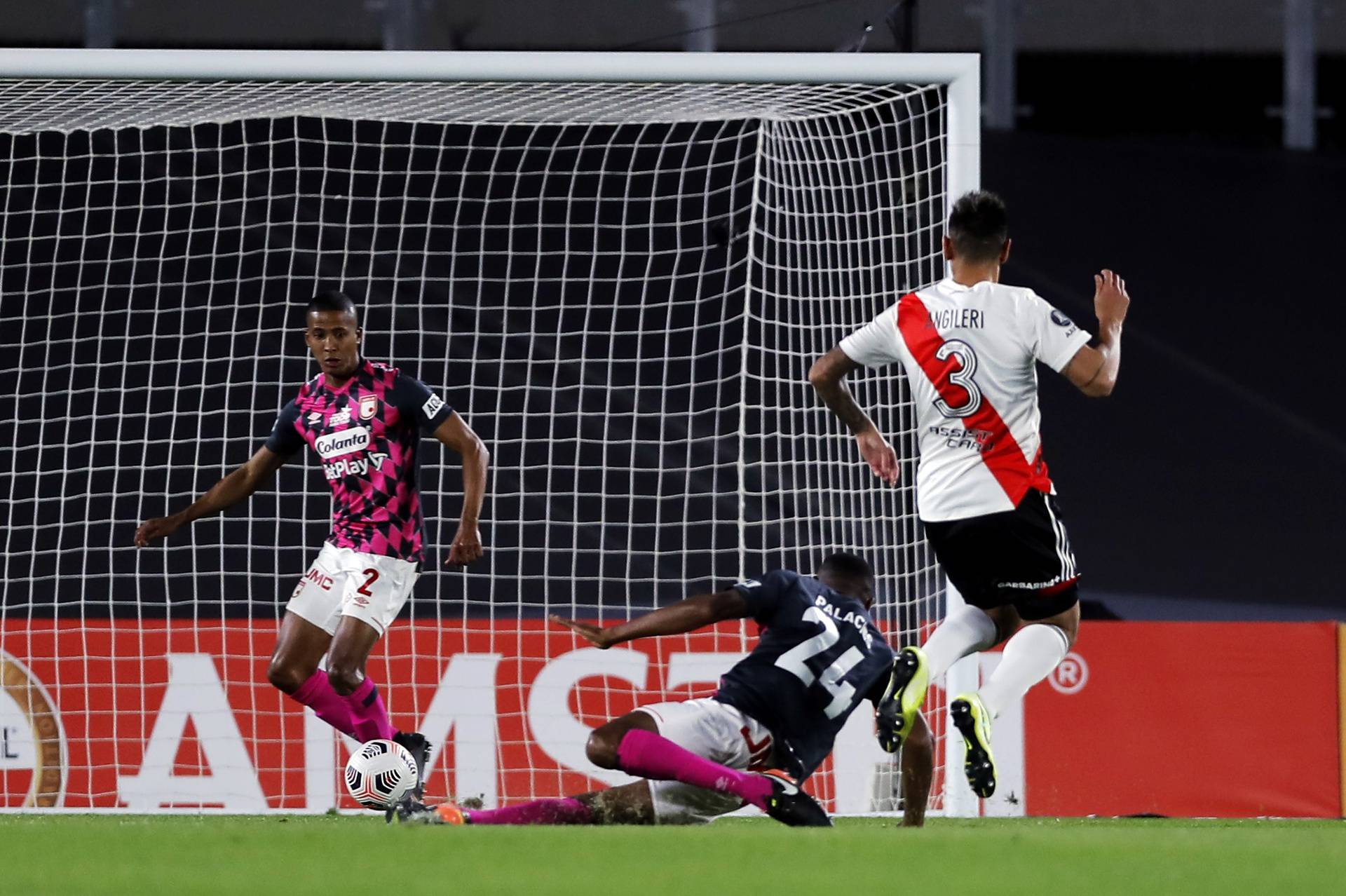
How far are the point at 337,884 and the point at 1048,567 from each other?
2414 mm

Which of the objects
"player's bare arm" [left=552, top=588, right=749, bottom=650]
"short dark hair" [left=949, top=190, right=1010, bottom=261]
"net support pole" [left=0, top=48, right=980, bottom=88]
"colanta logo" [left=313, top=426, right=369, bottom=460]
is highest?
"net support pole" [left=0, top=48, right=980, bottom=88]

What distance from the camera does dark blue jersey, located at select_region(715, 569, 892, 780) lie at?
489cm

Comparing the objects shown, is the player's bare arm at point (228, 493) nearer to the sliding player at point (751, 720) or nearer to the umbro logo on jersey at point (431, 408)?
the umbro logo on jersey at point (431, 408)

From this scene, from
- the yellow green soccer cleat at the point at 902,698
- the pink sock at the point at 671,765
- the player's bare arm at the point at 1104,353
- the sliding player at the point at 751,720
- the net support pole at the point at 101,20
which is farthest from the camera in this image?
the net support pole at the point at 101,20

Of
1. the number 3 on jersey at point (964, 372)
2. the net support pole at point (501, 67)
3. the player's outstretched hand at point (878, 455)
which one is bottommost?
the player's outstretched hand at point (878, 455)

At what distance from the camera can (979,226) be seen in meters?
4.72

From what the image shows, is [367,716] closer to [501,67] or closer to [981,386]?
[981,386]

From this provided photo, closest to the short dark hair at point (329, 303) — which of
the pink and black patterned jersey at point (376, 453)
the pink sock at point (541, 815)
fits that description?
the pink and black patterned jersey at point (376, 453)

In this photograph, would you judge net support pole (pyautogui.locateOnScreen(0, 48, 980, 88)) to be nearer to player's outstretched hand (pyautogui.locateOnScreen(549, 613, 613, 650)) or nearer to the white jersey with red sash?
the white jersey with red sash

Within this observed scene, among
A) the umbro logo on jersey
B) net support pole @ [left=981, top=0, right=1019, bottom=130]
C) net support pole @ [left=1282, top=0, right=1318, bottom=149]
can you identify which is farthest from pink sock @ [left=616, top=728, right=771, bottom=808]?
net support pole @ [left=1282, top=0, right=1318, bottom=149]

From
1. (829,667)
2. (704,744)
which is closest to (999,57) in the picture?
(829,667)

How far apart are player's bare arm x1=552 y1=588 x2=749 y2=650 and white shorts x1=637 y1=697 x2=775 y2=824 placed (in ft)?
1.11

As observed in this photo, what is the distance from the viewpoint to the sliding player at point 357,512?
559 centimetres

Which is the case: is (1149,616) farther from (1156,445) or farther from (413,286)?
(413,286)
